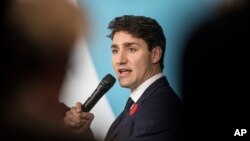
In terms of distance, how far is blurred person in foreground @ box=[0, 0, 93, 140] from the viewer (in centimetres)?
189

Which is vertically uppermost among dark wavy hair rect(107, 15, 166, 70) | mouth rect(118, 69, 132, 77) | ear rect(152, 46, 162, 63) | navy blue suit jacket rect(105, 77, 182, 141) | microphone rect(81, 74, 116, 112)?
dark wavy hair rect(107, 15, 166, 70)

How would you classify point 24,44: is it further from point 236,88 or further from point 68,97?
point 236,88

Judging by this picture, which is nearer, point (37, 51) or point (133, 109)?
point (133, 109)

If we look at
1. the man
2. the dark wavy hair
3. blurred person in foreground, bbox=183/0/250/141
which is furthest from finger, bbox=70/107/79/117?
blurred person in foreground, bbox=183/0/250/141

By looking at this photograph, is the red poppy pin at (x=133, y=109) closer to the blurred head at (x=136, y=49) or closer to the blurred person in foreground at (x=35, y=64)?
the blurred head at (x=136, y=49)

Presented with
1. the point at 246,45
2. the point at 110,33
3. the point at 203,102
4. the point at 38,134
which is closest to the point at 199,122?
the point at 203,102

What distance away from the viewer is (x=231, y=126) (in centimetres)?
180

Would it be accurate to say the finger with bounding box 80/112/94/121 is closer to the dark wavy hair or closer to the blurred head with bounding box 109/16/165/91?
the blurred head with bounding box 109/16/165/91

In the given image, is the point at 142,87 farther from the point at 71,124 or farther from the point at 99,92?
the point at 71,124

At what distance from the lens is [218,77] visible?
181cm

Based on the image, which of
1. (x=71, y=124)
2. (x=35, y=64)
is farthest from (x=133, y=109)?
(x=35, y=64)

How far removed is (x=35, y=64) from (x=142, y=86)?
1.52 ft

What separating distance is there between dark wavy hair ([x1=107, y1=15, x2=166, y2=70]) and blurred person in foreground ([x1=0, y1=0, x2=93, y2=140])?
160mm

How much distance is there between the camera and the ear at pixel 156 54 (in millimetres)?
1784
